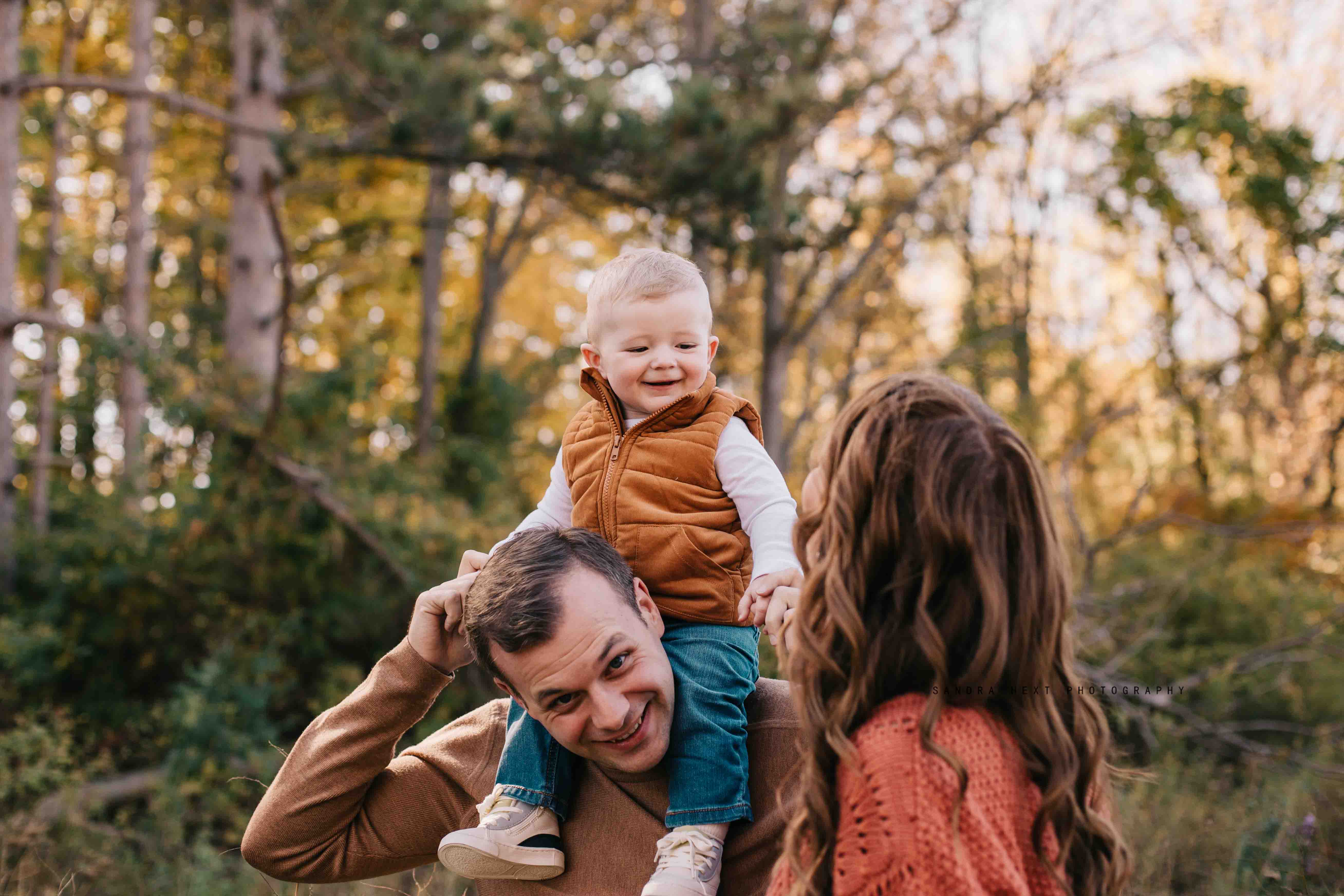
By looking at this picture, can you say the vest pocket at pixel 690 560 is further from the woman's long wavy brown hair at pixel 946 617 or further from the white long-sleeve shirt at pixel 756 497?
the woman's long wavy brown hair at pixel 946 617

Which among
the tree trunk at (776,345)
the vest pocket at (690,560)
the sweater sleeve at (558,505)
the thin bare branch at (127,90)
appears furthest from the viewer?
the tree trunk at (776,345)

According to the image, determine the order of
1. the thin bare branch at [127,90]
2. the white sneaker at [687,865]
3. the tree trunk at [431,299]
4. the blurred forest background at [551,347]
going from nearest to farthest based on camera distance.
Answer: the white sneaker at [687,865], the blurred forest background at [551,347], the thin bare branch at [127,90], the tree trunk at [431,299]

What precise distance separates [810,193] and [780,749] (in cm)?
780

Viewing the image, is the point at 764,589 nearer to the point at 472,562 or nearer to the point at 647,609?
the point at 647,609

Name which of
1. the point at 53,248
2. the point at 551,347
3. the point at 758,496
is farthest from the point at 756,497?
the point at 551,347

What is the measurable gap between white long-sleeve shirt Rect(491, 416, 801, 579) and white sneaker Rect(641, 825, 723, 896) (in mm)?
481

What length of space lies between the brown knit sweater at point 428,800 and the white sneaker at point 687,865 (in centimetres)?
11

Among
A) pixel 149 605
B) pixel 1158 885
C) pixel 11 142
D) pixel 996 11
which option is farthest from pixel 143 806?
pixel 996 11

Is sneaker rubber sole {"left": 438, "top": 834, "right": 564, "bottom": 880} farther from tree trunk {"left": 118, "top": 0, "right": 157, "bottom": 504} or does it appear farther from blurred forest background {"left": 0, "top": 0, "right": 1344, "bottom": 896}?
tree trunk {"left": 118, "top": 0, "right": 157, "bottom": 504}

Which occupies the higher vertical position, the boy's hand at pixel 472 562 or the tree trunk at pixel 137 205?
the tree trunk at pixel 137 205

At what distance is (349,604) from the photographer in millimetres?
8820

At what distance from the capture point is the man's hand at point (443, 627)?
7.59ft

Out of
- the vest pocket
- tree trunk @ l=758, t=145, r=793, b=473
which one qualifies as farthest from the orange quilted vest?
tree trunk @ l=758, t=145, r=793, b=473

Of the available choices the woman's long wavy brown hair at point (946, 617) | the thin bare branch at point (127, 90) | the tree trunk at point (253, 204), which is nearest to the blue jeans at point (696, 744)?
the woman's long wavy brown hair at point (946, 617)
